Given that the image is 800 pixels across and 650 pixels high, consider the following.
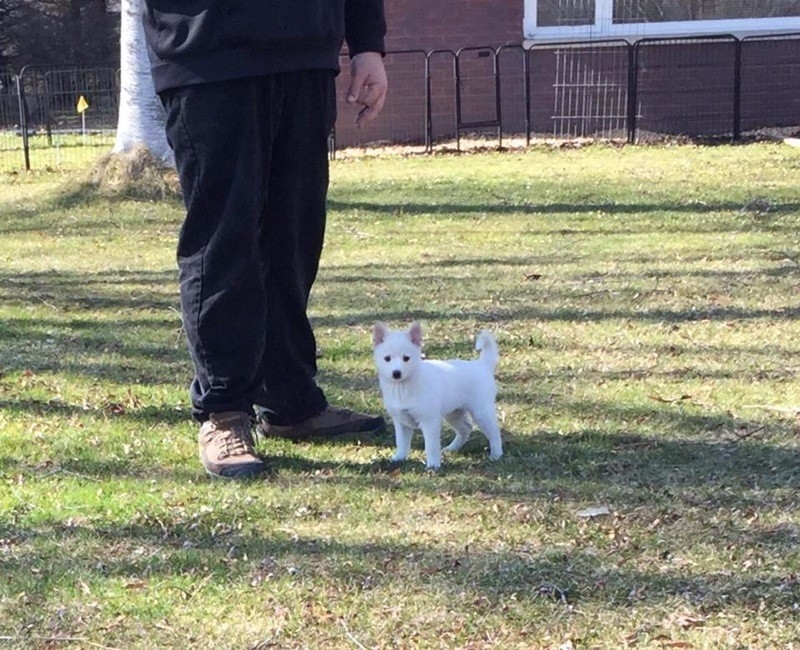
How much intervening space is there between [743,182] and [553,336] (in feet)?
18.3

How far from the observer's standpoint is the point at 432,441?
11.6ft

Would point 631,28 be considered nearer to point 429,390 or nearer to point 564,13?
point 564,13

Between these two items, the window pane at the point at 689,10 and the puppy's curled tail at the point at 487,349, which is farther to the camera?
the window pane at the point at 689,10

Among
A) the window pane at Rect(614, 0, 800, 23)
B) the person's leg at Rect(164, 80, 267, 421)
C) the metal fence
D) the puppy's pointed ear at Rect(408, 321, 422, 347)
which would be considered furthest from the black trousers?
the window pane at Rect(614, 0, 800, 23)

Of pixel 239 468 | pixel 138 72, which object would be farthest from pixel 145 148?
pixel 239 468

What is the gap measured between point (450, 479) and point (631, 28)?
1264 cm

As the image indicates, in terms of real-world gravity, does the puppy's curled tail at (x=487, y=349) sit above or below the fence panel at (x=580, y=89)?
below

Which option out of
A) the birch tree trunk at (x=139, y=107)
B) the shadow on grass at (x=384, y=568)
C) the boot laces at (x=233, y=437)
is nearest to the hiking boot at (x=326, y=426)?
the boot laces at (x=233, y=437)

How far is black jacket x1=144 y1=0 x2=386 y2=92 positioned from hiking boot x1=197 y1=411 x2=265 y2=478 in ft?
3.12

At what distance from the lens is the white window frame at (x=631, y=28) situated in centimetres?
1497

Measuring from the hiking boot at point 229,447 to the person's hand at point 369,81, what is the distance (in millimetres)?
973

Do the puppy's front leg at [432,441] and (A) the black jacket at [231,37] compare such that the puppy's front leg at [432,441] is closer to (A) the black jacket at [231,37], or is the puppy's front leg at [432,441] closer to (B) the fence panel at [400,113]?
(A) the black jacket at [231,37]

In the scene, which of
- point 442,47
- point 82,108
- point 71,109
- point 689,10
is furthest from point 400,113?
point 71,109

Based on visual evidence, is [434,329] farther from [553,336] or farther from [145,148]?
[145,148]
